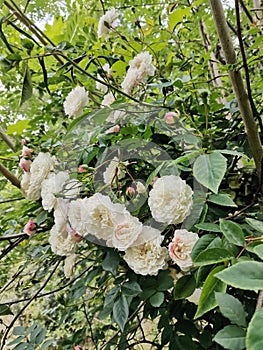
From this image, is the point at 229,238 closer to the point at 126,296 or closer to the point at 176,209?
the point at 176,209

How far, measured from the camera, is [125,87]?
0.64 metres

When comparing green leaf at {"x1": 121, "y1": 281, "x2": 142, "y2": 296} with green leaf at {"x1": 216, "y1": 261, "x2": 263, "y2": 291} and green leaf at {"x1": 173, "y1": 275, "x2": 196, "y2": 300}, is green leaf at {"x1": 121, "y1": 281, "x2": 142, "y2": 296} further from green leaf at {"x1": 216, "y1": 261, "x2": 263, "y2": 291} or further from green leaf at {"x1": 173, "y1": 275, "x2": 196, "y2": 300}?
green leaf at {"x1": 216, "y1": 261, "x2": 263, "y2": 291}

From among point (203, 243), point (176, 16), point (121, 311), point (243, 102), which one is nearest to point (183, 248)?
point (203, 243)

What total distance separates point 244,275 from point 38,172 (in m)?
0.44

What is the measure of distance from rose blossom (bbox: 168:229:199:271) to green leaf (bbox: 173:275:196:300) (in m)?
0.01

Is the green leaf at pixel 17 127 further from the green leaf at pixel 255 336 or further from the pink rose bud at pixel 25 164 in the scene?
the green leaf at pixel 255 336

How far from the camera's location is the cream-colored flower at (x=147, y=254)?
1.69 feet

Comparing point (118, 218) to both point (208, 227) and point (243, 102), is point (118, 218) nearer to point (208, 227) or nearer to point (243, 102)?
point (208, 227)

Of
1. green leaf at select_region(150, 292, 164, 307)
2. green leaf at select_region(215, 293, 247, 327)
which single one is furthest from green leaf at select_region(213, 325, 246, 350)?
green leaf at select_region(150, 292, 164, 307)

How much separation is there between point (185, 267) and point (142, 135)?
27 cm

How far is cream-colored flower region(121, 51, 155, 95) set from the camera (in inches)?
24.7

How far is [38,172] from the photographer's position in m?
0.62

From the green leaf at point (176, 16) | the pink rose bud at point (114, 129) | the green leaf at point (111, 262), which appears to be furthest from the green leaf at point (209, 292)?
the green leaf at point (176, 16)

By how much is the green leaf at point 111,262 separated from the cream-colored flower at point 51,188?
128 millimetres
